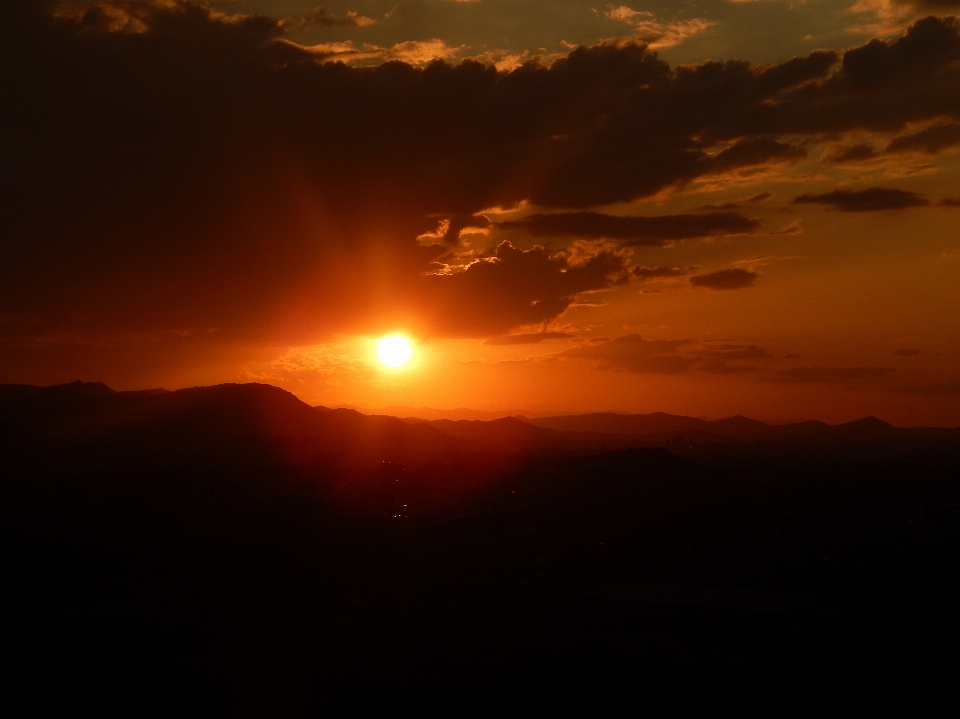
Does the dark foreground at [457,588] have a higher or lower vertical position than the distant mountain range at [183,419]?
lower

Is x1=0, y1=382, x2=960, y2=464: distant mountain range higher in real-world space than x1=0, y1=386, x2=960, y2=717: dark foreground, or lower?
higher

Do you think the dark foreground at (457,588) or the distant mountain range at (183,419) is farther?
the distant mountain range at (183,419)

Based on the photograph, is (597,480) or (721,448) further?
(721,448)

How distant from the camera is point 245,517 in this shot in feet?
151

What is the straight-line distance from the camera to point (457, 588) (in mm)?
34906

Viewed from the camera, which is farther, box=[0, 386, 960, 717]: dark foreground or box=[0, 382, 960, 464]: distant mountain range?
box=[0, 382, 960, 464]: distant mountain range

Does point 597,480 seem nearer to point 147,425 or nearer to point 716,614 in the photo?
point 716,614

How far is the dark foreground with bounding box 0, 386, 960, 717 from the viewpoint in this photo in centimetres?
2219

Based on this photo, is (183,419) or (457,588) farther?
(183,419)

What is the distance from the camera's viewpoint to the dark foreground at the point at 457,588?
22188 mm

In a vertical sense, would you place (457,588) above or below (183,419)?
below

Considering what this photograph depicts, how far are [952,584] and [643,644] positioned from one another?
54.6 feet

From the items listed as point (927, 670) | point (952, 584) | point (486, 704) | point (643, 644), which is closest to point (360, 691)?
point (486, 704)

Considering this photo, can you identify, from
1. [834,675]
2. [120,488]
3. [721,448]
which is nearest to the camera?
[834,675]
